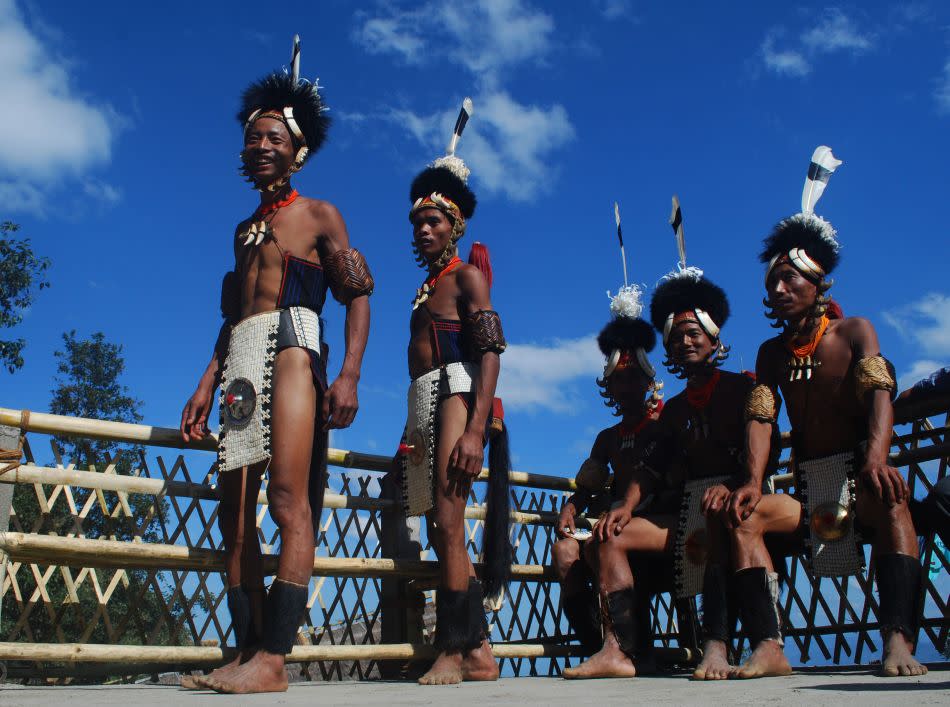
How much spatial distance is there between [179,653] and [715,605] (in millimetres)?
2200

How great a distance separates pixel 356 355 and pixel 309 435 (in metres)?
0.41

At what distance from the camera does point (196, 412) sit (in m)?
3.87

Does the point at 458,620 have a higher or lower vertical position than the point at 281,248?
lower

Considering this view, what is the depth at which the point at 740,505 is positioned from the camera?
372cm

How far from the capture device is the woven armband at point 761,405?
13.3ft

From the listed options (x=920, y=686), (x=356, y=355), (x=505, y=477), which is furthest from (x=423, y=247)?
(x=920, y=686)

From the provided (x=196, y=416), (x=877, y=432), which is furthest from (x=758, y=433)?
(x=196, y=416)

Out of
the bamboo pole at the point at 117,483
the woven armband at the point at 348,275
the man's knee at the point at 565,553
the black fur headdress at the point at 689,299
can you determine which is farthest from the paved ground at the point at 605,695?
the black fur headdress at the point at 689,299

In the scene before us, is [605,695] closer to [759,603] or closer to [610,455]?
[759,603]

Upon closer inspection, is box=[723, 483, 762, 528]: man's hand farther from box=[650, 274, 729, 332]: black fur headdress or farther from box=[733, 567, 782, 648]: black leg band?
box=[650, 274, 729, 332]: black fur headdress

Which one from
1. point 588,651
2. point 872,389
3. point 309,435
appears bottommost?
point 588,651

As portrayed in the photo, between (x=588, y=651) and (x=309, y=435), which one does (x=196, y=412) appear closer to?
(x=309, y=435)

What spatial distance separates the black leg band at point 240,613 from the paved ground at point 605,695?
475 mm

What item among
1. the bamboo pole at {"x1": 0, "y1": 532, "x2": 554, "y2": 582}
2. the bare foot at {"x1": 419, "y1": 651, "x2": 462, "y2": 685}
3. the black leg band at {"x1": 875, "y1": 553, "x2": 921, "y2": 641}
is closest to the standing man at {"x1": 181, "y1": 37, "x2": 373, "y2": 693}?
the bamboo pole at {"x1": 0, "y1": 532, "x2": 554, "y2": 582}
